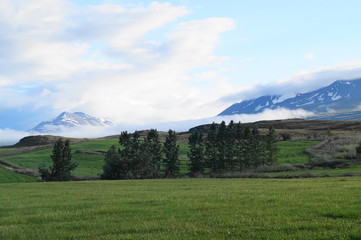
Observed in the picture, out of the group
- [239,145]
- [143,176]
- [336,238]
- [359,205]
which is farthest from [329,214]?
[239,145]

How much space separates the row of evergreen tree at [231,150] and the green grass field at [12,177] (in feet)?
144

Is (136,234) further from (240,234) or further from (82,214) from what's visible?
(82,214)

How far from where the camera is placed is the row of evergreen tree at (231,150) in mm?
101750

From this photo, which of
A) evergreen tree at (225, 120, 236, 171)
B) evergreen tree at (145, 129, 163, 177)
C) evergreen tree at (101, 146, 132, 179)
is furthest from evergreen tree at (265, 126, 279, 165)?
evergreen tree at (101, 146, 132, 179)

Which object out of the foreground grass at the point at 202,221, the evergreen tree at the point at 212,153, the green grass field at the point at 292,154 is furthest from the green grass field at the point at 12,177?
the foreground grass at the point at 202,221

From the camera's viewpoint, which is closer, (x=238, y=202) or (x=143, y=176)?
(x=238, y=202)

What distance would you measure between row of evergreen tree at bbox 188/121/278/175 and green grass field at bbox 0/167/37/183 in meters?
43.9

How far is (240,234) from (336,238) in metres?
2.92

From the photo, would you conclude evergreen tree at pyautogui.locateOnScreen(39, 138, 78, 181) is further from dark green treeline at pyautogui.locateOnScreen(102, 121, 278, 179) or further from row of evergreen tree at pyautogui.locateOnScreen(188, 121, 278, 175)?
row of evergreen tree at pyautogui.locateOnScreen(188, 121, 278, 175)

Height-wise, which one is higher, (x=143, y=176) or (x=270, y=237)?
(x=270, y=237)

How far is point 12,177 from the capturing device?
91.3 m

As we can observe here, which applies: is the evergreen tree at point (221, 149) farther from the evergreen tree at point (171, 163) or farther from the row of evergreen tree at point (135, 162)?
the row of evergreen tree at point (135, 162)

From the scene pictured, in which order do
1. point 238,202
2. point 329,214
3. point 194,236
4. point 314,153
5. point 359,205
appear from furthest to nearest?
point 314,153 < point 238,202 < point 359,205 < point 329,214 < point 194,236

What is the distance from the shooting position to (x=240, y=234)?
38.1ft
